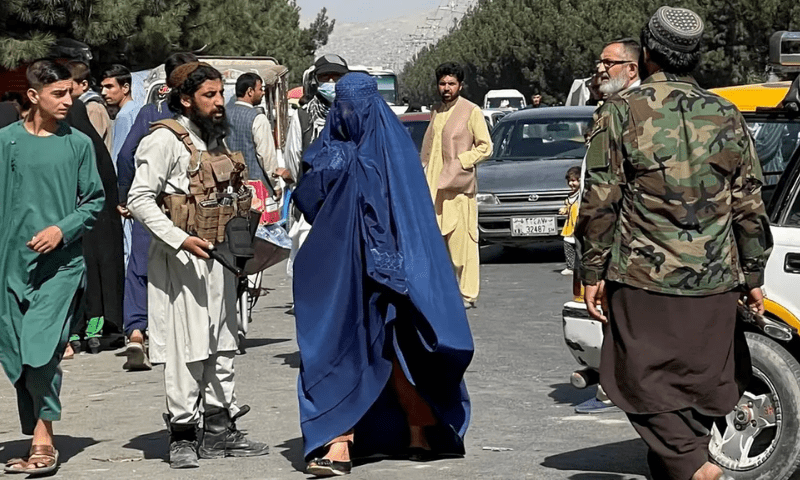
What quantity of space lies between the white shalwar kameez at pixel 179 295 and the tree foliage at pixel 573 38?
37.6 m

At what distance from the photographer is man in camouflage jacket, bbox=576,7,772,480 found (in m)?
5.46

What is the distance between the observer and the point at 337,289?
23.4 feet

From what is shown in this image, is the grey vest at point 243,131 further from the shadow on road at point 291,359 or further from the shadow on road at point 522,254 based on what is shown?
the shadow on road at point 522,254

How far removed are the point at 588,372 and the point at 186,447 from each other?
1.84m

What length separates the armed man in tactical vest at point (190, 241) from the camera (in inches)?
282

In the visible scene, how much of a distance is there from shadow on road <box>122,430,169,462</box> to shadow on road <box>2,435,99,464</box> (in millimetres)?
222

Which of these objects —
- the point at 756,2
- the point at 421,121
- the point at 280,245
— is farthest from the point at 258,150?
the point at 756,2

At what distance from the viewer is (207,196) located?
728 cm

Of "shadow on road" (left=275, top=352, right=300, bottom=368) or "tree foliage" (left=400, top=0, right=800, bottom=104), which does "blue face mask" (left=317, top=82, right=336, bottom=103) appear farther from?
"tree foliage" (left=400, top=0, right=800, bottom=104)

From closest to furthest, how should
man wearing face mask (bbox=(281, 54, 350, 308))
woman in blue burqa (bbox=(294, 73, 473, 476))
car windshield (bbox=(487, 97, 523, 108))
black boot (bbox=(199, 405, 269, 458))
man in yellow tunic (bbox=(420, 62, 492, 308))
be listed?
woman in blue burqa (bbox=(294, 73, 473, 476)) → black boot (bbox=(199, 405, 269, 458)) → man wearing face mask (bbox=(281, 54, 350, 308)) → man in yellow tunic (bbox=(420, 62, 492, 308)) → car windshield (bbox=(487, 97, 523, 108))

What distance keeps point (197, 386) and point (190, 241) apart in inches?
28.3

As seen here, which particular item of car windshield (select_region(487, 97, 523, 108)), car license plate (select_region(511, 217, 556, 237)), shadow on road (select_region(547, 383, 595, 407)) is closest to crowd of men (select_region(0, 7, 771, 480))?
shadow on road (select_region(547, 383, 595, 407))

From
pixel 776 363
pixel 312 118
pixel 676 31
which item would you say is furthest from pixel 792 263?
pixel 312 118

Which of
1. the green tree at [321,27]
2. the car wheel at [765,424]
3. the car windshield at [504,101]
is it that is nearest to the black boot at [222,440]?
the car wheel at [765,424]
